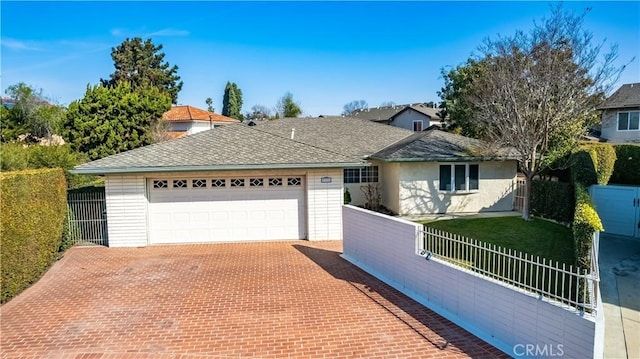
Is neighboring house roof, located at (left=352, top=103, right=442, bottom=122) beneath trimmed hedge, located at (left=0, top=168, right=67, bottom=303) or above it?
above

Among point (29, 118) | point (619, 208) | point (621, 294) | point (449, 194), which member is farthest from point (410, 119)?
point (621, 294)

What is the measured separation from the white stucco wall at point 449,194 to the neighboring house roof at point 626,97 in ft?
56.4

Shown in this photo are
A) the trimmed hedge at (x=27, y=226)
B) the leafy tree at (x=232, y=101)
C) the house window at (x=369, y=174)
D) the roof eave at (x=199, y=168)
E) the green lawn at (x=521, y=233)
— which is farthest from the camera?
the leafy tree at (x=232, y=101)

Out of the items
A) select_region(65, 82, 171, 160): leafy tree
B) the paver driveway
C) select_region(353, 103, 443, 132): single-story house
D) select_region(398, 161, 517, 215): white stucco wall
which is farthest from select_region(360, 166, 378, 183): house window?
select_region(353, 103, 443, 132): single-story house

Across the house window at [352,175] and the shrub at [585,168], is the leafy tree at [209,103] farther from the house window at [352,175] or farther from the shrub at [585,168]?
the shrub at [585,168]

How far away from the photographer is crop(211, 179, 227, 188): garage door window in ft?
45.3

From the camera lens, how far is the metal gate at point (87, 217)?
13.6m

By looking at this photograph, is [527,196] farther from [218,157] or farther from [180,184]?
[180,184]

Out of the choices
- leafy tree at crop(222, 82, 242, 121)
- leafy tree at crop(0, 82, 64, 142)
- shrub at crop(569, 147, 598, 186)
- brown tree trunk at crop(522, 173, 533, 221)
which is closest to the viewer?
shrub at crop(569, 147, 598, 186)

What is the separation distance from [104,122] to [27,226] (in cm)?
1698

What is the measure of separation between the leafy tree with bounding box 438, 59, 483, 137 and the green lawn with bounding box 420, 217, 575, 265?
9.08m

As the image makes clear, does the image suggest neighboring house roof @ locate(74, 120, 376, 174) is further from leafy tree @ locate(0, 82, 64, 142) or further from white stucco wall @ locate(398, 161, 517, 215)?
leafy tree @ locate(0, 82, 64, 142)

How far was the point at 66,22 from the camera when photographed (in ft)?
55.3

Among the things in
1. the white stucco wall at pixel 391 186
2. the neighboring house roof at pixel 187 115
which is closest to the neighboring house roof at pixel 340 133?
the white stucco wall at pixel 391 186
